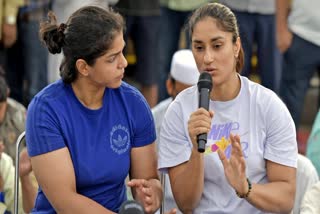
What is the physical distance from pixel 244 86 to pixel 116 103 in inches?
21.9

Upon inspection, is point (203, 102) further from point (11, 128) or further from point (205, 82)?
point (11, 128)

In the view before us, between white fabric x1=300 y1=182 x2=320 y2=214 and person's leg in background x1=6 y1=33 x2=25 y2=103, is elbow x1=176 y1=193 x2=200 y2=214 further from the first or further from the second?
person's leg in background x1=6 y1=33 x2=25 y2=103

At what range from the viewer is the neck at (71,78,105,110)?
399 cm

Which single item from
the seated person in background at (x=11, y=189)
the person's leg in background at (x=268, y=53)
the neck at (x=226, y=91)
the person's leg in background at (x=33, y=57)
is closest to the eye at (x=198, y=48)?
the neck at (x=226, y=91)

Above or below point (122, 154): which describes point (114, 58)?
above

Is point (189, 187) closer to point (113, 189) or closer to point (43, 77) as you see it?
point (113, 189)

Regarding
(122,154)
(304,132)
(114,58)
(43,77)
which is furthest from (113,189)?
(304,132)

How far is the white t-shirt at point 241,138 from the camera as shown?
3965 millimetres

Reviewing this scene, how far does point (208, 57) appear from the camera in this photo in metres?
3.91

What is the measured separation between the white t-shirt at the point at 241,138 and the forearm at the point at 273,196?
0.09 meters

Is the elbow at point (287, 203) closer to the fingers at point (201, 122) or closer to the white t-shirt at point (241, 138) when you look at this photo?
the white t-shirt at point (241, 138)

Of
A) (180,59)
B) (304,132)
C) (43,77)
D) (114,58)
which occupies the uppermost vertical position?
(114,58)

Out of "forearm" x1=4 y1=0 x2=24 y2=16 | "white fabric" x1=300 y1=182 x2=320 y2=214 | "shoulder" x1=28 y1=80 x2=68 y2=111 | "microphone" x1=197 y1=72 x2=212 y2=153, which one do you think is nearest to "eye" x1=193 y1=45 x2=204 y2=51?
"microphone" x1=197 y1=72 x2=212 y2=153

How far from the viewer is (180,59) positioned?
564 cm
